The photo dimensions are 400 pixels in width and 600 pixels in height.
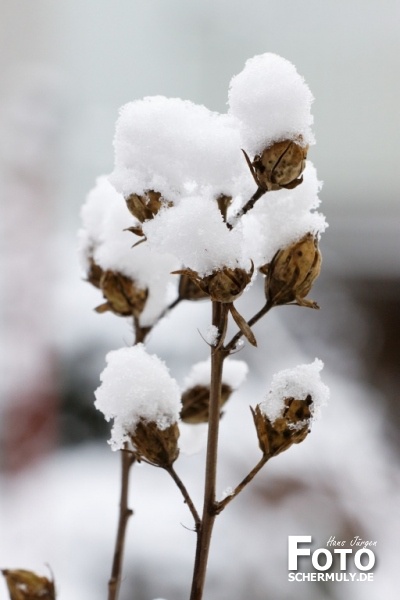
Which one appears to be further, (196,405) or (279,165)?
(196,405)

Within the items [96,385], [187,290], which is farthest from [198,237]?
[96,385]

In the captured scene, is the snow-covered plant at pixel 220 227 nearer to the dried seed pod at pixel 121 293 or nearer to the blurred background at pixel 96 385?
the dried seed pod at pixel 121 293

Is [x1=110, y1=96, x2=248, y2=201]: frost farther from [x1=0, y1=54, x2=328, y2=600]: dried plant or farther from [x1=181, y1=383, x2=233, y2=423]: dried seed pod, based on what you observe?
[x1=181, y1=383, x2=233, y2=423]: dried seed pod

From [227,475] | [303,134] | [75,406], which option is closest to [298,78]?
[303,134]

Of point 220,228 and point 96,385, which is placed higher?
point 96,385

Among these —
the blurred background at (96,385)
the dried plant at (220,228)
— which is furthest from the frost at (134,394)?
the blurred background at (96,385)

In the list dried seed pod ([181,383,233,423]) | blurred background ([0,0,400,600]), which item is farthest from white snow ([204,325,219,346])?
blurred background ([0,0,400,600])

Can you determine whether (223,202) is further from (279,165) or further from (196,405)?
(196,405)
